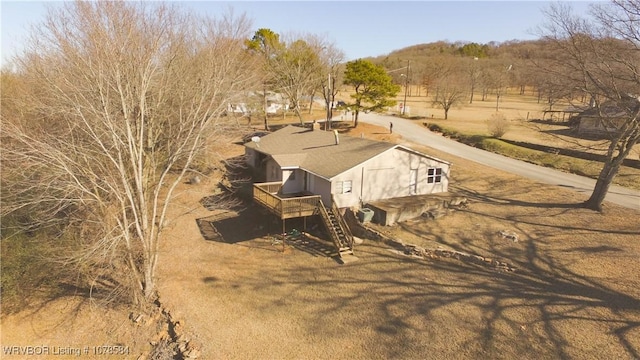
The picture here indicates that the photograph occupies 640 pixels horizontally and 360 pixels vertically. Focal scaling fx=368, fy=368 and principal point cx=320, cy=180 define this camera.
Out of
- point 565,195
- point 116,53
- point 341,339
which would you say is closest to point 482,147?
point 565,195

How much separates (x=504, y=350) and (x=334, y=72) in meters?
44.3

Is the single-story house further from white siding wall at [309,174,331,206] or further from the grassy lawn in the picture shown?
the grassy lawn

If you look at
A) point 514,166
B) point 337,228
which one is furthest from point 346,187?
point 514,166

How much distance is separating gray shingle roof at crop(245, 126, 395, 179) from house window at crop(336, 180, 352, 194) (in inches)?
30.3

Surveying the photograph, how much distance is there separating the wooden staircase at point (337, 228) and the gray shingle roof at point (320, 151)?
192 cm

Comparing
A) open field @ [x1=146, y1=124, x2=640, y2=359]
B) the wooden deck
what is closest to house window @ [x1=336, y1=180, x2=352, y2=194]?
the wooden deck

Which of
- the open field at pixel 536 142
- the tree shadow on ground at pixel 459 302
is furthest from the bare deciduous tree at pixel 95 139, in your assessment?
the open field at pixel 536 142

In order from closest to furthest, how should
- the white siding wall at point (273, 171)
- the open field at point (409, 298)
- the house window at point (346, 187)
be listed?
the open field at point (409, 298) → the house window at point (346, 187) → the white siding wall at point (273, 171)

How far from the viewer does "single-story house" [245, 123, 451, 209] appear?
21.6 m

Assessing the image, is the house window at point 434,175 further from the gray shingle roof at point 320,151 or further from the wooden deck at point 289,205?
the wooden deck at point 289,205

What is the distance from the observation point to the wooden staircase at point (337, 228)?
61.4 ft

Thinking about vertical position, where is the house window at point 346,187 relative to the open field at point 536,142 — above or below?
below

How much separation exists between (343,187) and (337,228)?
2.71 meters

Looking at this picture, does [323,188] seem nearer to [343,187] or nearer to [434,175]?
[343,187]
